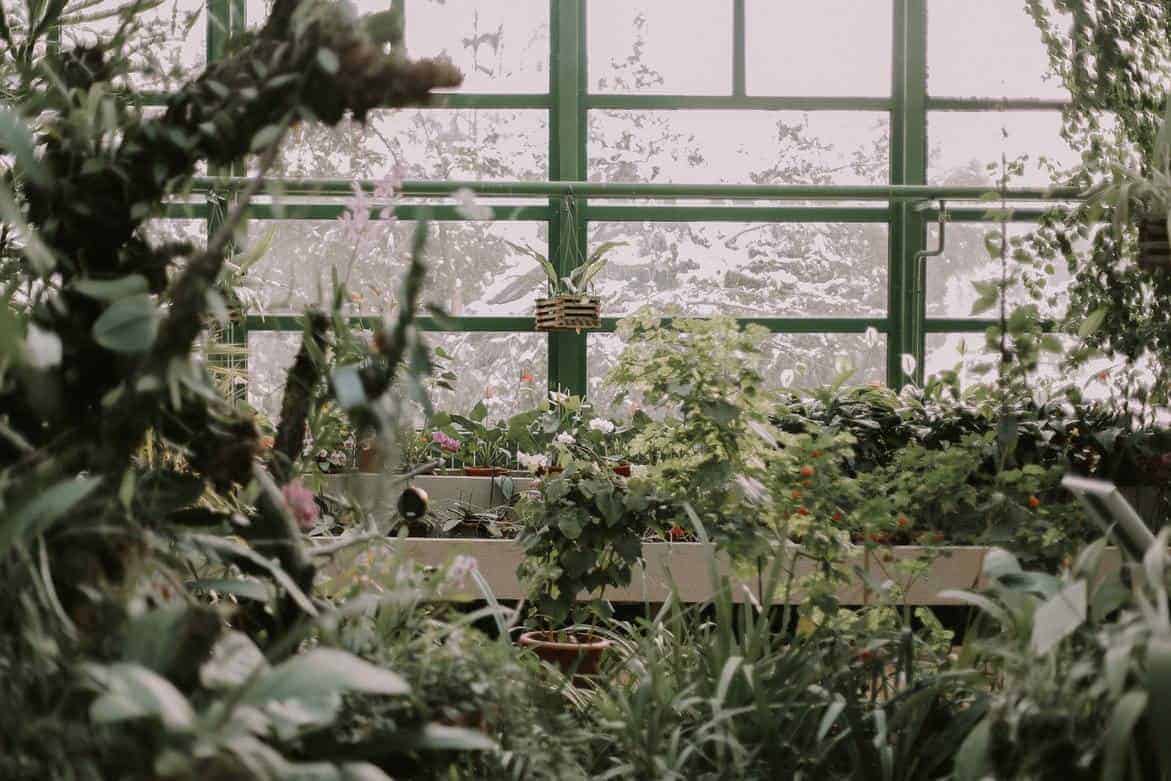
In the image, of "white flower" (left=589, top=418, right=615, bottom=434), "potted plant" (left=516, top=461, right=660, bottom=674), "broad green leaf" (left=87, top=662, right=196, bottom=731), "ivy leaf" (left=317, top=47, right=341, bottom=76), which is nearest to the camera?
"broad green leaf" (left=87, top=662, right=196, bottom=731)

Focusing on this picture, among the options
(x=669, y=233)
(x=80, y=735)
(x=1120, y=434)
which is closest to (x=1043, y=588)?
(x=80, y=735)

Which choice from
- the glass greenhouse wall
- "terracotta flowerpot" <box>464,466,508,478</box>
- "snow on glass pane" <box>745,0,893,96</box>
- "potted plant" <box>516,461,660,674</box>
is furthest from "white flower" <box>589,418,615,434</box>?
"snow on glass pane" <box>745,0,893,96</box>

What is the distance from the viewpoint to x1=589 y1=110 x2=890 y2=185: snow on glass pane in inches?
270

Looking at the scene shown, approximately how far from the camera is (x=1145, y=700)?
110 centimetres

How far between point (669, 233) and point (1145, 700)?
583cm

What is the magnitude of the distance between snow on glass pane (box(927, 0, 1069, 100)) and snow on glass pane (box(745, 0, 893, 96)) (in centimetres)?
32

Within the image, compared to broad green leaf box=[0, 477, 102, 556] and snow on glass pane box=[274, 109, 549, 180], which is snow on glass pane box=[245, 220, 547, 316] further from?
broad green leaf box=[0, 477, 102, 556]

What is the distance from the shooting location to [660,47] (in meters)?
6.89

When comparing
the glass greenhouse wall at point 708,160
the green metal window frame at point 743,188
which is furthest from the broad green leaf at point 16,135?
the glass greenhouse wall at point 708,160

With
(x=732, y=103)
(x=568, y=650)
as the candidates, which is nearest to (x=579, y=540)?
(x=568, y=650)

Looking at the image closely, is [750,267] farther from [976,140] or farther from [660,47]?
[976,140]

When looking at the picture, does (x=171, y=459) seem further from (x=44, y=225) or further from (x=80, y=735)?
(x=80, y=735)

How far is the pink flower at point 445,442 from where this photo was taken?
5176mm

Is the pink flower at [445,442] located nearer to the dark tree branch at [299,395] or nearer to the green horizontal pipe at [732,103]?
the green horizontal pipe at [732,103]
